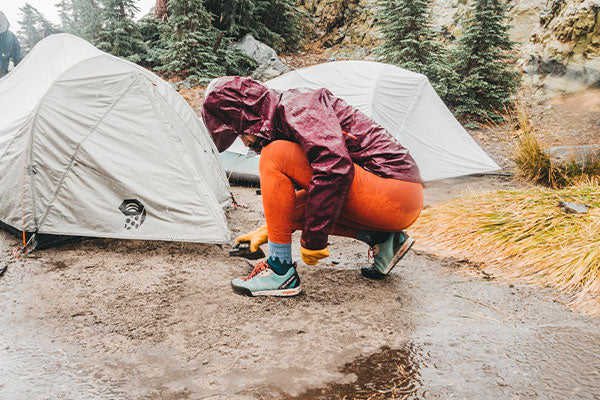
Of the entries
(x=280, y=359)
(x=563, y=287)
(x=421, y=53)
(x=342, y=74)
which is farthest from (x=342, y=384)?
(x=421, y=53)

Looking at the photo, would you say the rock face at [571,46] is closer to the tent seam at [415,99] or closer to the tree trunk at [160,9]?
the tent seam at [415,99]

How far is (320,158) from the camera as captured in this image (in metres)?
2.04

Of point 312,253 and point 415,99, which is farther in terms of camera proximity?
point 415,99

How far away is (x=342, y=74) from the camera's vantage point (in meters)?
5.50

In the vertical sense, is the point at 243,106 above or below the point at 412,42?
below

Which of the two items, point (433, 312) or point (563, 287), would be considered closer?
point (433, 312)

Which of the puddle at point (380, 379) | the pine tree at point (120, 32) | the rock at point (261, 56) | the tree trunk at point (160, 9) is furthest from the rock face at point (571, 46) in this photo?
the tree trunk at point (160, 9)

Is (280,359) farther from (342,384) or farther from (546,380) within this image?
(546,380)

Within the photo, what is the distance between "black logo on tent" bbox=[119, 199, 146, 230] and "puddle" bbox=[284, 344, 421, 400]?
80.3 inches

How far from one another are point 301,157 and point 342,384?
1.09 metres

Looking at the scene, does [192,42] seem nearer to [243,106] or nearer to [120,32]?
[120,32]

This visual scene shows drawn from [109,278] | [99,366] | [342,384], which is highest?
[342,384]

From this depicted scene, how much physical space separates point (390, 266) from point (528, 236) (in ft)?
3.62

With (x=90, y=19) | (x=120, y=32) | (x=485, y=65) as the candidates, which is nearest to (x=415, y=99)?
(x=485, y=65)
